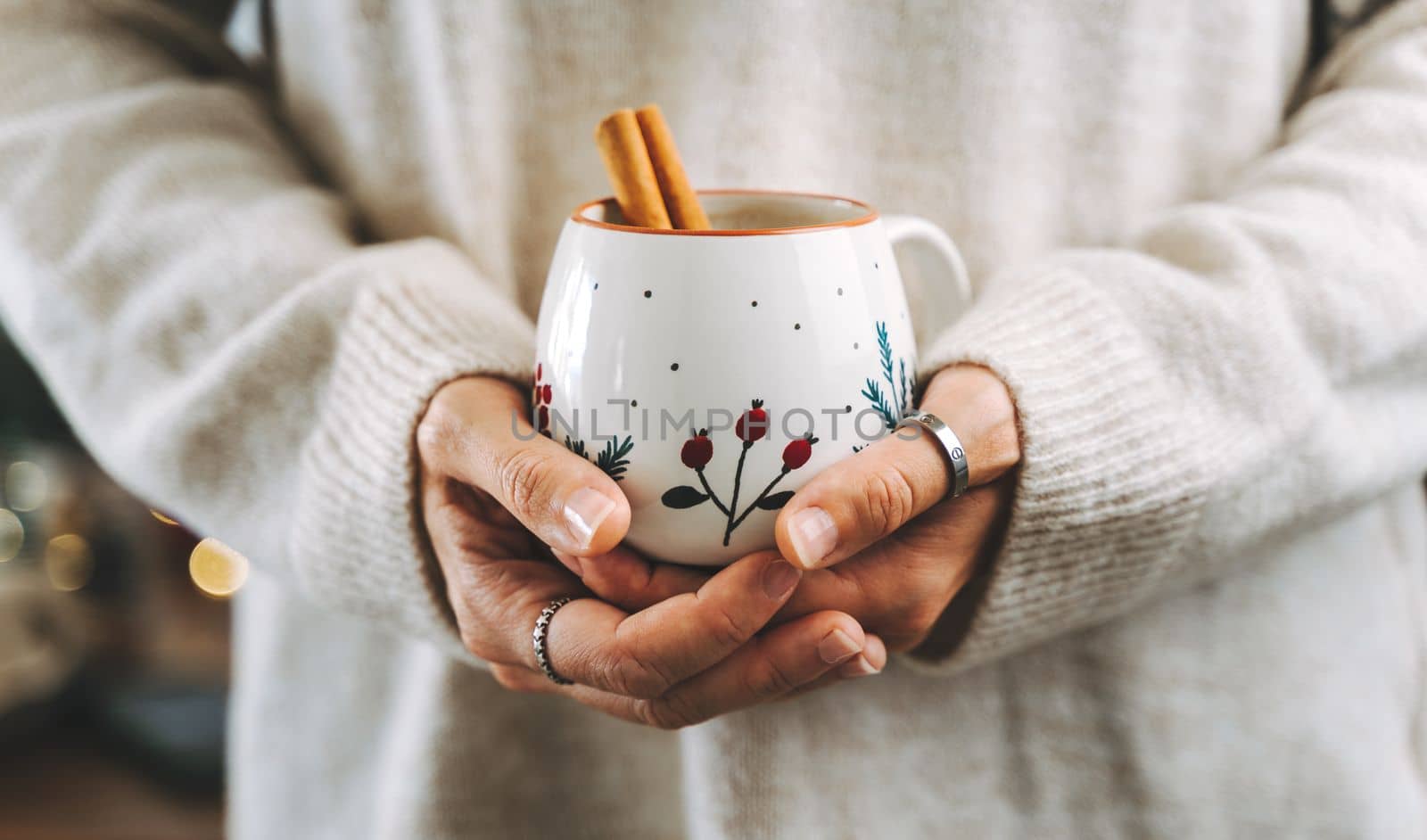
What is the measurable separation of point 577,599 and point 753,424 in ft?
0.40

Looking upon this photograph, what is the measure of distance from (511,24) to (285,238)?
0.62 feet

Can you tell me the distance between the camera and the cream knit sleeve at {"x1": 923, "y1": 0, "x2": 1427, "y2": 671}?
44cm

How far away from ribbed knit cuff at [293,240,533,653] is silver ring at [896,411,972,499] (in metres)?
0.20

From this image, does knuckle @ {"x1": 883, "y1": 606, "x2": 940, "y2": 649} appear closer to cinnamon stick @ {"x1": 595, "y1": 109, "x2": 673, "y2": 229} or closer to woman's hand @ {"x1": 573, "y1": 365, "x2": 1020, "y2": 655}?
woman's hand @ {"x1": 573, "y1": 365, "x2": 1020, "y2": 655}

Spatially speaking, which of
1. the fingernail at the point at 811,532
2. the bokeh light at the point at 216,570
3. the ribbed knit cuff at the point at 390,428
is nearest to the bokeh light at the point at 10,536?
the bokeh light at the point at 216,570

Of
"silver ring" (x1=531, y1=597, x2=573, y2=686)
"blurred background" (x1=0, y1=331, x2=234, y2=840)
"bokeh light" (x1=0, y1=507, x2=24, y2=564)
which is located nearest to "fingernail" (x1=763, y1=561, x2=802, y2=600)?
"silver ring" (x1=531, y1=597, x2=573, y2=686)

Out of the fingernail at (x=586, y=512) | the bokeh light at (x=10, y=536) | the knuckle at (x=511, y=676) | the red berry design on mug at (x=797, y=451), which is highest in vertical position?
the red berry design on mug at (x=797, y=451)

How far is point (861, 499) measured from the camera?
14.5 inches

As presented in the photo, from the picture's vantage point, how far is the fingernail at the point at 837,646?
0.39m

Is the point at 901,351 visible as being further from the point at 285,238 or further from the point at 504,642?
the point at 285,238

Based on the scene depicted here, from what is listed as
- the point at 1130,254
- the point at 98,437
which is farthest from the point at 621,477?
the point at 98,437

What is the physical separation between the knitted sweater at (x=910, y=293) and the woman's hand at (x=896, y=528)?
2.7 inches

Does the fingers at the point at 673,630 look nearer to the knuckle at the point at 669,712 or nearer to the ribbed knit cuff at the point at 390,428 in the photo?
the knuckle at the point at 669,712

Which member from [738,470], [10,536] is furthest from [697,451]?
[10,536]
